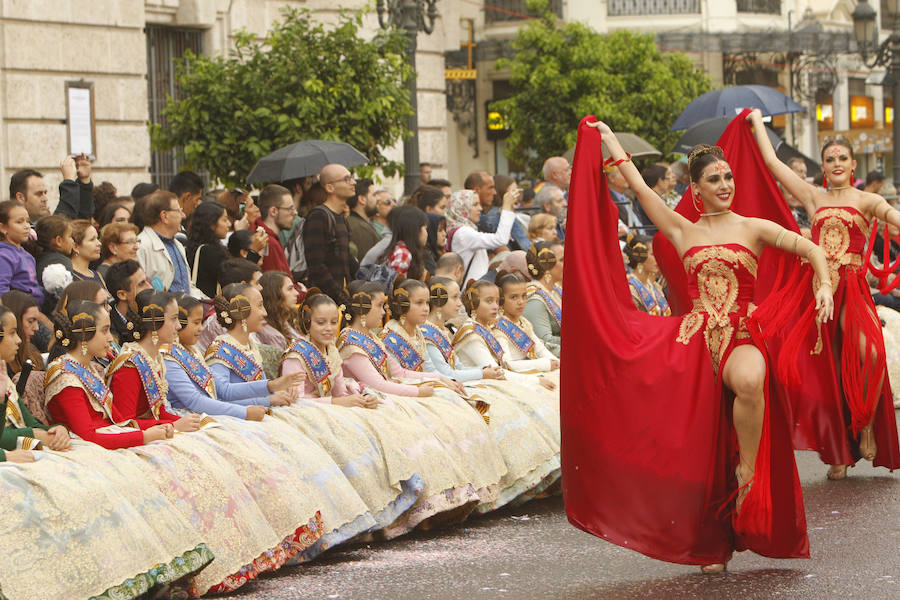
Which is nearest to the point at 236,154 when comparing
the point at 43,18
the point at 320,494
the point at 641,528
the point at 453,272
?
the point at 43,18

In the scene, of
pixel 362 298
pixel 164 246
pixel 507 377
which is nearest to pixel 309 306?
pixel 362 298

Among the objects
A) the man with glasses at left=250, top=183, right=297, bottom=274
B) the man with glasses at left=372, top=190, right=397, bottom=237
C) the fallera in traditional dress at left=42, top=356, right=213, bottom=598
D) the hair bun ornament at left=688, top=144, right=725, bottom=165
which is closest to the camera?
the fallera in traditional dress at left=42, top=356, right=213, bottom=598

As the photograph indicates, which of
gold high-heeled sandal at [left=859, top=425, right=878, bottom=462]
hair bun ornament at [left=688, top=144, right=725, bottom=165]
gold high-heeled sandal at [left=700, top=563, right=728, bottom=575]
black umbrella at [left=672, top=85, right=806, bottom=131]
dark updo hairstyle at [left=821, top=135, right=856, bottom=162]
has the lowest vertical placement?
gold high-heeled sandal at [left=700, top=563, right=728, bottom=575]

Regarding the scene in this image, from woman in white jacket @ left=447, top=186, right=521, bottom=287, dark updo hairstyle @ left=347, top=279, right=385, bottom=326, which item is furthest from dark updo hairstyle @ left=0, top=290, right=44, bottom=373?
woman in white jacket @ left=447, top=186, right=521, bottom=287

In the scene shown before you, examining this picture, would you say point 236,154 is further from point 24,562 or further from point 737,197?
point 24,562

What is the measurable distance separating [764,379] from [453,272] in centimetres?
395

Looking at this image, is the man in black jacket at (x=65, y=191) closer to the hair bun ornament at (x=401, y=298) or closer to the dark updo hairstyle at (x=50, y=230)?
the dark updo hairstyle at (x=50, y=230)

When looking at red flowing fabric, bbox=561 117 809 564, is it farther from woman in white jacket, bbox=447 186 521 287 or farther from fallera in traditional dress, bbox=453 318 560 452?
woman in white jacket, bbox=447 186 521 287

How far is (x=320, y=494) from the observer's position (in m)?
7.43

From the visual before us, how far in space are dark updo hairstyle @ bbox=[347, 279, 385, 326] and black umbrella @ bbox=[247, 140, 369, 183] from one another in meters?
3.23

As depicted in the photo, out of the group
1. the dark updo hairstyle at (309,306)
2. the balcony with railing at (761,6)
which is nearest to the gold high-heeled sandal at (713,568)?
the dark updo hairstyle at (309,306)

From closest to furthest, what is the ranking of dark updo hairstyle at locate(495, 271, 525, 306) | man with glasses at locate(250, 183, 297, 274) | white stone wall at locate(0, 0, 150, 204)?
dark updo hairstyle at locate(495, 271, 525, 306)
man with glasses at locate(250, 183, 297, 274)
white stone wall at locate(0, 0, 150, 204)

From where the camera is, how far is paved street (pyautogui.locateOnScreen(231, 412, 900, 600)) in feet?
21.7

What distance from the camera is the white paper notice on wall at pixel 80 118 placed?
581 inches
